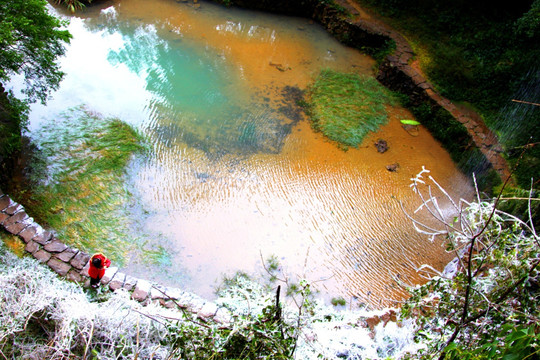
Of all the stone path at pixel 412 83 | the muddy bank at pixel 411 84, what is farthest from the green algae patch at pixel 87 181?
the stone path at pixel 412 83

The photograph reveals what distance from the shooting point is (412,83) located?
6945 mm

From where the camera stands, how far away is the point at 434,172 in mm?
6051

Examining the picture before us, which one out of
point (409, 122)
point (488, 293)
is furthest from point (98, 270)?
point (409, 122)

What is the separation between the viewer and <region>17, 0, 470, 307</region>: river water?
4.68m

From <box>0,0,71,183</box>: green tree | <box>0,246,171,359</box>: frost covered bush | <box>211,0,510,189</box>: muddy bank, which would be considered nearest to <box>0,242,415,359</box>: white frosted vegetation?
<box>0,246,171,359</box>: frost covered bush

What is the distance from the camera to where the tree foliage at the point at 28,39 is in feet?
13.8

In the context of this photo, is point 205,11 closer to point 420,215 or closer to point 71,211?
point 71,211

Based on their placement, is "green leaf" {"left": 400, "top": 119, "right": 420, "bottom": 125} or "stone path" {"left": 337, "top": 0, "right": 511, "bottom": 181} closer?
"stone path" {"left": 337, "top": 0, "right": 511, "bottom": 181}

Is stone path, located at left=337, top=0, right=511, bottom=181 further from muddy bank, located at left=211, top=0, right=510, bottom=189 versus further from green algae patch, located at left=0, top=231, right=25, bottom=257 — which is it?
green algae patch, located at left=0, top=231, right=25, bottom=257

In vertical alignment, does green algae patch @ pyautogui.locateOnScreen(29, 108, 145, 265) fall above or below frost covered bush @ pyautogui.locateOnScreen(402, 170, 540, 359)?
below

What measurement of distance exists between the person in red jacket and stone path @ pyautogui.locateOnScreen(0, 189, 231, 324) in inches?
3.5

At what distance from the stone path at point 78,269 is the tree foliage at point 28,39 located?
1.76 metres

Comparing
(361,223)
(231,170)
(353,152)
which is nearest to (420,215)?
(361,223)

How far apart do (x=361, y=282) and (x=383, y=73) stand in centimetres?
464
